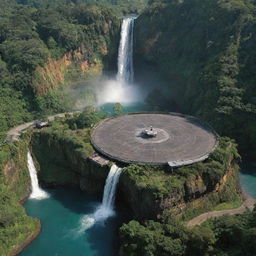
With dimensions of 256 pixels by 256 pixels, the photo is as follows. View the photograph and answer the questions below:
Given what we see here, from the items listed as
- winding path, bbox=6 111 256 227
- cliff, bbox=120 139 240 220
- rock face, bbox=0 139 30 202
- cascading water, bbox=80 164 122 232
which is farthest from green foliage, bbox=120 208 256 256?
rock face, bbox=0 139 30 202

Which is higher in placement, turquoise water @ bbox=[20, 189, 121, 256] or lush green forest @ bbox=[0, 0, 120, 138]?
lush green forest @ bbox=[0, 0, 120, 138]

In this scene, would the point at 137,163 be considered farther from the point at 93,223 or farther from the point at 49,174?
the point at 49,174

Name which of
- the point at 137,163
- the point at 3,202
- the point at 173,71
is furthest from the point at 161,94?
the point at 3,202

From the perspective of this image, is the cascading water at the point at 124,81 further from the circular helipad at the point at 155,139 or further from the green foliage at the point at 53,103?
the circular helipad at the point at 155,139

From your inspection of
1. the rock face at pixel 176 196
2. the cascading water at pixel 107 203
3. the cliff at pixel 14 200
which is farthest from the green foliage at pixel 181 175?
the cliff at pixel 14 200

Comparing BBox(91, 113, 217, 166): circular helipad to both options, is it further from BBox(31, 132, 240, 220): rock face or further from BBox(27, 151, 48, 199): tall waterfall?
BBox(27, 151, 48, 199): tall waterfall

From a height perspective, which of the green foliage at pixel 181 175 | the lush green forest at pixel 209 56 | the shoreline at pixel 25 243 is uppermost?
the lush green forest at pixel 209 56
